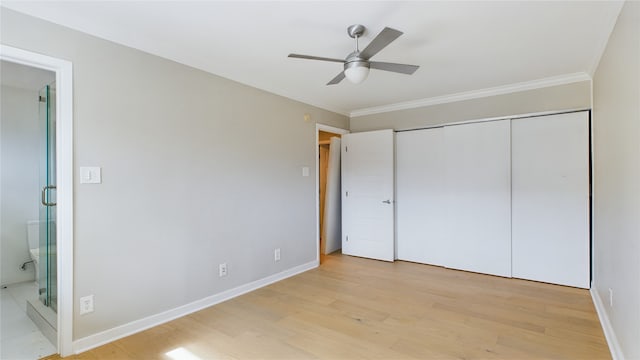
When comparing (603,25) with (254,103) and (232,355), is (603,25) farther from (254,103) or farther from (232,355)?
(232,355)

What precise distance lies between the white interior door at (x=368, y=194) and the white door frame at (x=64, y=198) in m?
3.58

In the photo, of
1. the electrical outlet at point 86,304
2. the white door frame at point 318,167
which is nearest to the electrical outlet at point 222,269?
the electrical outlet at point 86,304

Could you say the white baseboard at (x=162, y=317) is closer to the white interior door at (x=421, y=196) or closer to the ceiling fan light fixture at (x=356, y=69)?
the white interior door at (x=421, y=196)

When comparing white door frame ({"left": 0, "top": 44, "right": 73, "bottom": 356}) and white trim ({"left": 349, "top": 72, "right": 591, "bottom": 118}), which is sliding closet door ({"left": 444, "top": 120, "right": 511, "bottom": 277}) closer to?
white trim ({"left": 349, "top": 72, "right": 591, "bottom": 118})

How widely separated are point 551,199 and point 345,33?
3.07m

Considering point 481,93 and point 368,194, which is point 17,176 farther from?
point 481,93

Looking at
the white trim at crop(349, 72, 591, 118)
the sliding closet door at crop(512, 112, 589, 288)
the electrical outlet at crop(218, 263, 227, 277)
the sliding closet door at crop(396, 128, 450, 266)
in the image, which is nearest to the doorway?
the white trim at crop(349, 72, 591, 118)

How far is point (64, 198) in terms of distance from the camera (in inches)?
83.0

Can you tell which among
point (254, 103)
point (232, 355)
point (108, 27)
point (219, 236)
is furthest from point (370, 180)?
point (108, 27)

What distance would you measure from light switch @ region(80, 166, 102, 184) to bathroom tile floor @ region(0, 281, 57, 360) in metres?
1.22

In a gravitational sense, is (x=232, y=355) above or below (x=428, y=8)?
below

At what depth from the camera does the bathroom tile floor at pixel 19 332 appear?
217 cm

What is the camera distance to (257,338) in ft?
7.93

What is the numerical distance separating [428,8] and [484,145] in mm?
2475
